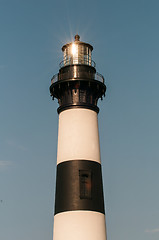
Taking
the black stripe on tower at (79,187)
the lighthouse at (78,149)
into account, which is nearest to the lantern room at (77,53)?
the lighthouse at (78,149)

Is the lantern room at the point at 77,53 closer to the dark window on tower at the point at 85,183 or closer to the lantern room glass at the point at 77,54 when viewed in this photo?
the lantern room glass at the point at 77,54

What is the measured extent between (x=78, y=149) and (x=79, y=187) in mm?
2354

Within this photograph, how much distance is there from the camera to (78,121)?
23547mm

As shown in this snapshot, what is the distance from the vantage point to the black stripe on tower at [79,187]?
2166cm

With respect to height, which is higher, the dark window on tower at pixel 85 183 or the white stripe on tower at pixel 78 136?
the white stripe on tower at pixel 78 136

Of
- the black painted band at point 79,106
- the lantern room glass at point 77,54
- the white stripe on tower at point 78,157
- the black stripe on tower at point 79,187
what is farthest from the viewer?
the lantern room glass at point 77,54

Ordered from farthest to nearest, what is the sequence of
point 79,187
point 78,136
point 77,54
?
point 77,54, point 78,136, point 79,187

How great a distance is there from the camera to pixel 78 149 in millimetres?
22828

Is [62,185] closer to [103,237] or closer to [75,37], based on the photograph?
[103,237]

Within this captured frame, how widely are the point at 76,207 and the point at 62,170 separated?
102 inches

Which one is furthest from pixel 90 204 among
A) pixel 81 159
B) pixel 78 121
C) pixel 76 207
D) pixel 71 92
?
pixel 71 92

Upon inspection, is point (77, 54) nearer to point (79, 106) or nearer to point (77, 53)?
point (77, 53)

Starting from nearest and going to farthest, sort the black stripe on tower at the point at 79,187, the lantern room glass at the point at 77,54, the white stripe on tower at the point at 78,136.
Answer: the black stripe on tower at the point at 79,187 < the white stripe on tower at the point at 78,136 < the lantern room glass at the point at 77,54

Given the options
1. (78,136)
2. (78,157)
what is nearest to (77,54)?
(78,136)
